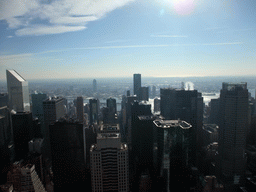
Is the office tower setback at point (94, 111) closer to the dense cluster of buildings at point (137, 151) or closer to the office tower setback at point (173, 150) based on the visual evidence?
the dense cluster of buildings at point (137, 151)

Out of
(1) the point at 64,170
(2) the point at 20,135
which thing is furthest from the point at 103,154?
(2) the point at 20,135

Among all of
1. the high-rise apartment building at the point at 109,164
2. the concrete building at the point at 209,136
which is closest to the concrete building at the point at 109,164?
the high-rise apartment building at the point at 109,164

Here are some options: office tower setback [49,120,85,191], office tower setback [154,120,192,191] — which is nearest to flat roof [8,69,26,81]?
office tower setback [49,120,85,191]

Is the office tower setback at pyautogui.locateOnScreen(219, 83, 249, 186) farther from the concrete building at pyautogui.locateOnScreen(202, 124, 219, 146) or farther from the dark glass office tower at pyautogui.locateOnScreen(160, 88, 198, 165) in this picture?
the concrete building at pyautogui.locateOnScreen(202, 124, 219, 146)

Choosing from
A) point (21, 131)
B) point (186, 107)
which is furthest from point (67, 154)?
point (186, 107)

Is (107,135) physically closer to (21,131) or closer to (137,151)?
(137,151)
